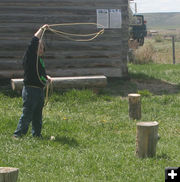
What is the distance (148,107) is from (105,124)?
179 cm

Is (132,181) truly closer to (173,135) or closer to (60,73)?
(173,135)

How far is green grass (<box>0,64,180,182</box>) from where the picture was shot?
530 cm

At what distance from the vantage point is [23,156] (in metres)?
5.86

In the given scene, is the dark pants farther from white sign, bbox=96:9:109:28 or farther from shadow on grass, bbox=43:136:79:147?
white sign, bbox=96:9:109:28

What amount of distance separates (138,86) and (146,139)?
22.5ft

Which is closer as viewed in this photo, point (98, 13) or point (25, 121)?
point (25, 121)

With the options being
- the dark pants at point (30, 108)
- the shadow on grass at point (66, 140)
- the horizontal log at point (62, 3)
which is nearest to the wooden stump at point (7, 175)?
the shadow on grass at point (66, 140)

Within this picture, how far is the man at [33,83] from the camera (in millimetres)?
6602

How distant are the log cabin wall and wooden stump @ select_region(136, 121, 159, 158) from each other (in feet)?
21.3

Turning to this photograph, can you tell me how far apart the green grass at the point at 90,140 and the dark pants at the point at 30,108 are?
0.57ft

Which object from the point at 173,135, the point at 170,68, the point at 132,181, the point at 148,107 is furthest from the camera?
the point at 170,68

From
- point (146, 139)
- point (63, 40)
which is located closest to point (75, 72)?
point (63, 40)

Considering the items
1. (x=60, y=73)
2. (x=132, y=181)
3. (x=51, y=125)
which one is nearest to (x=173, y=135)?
(x=51, y=125)

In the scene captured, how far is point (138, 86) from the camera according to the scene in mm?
12594
